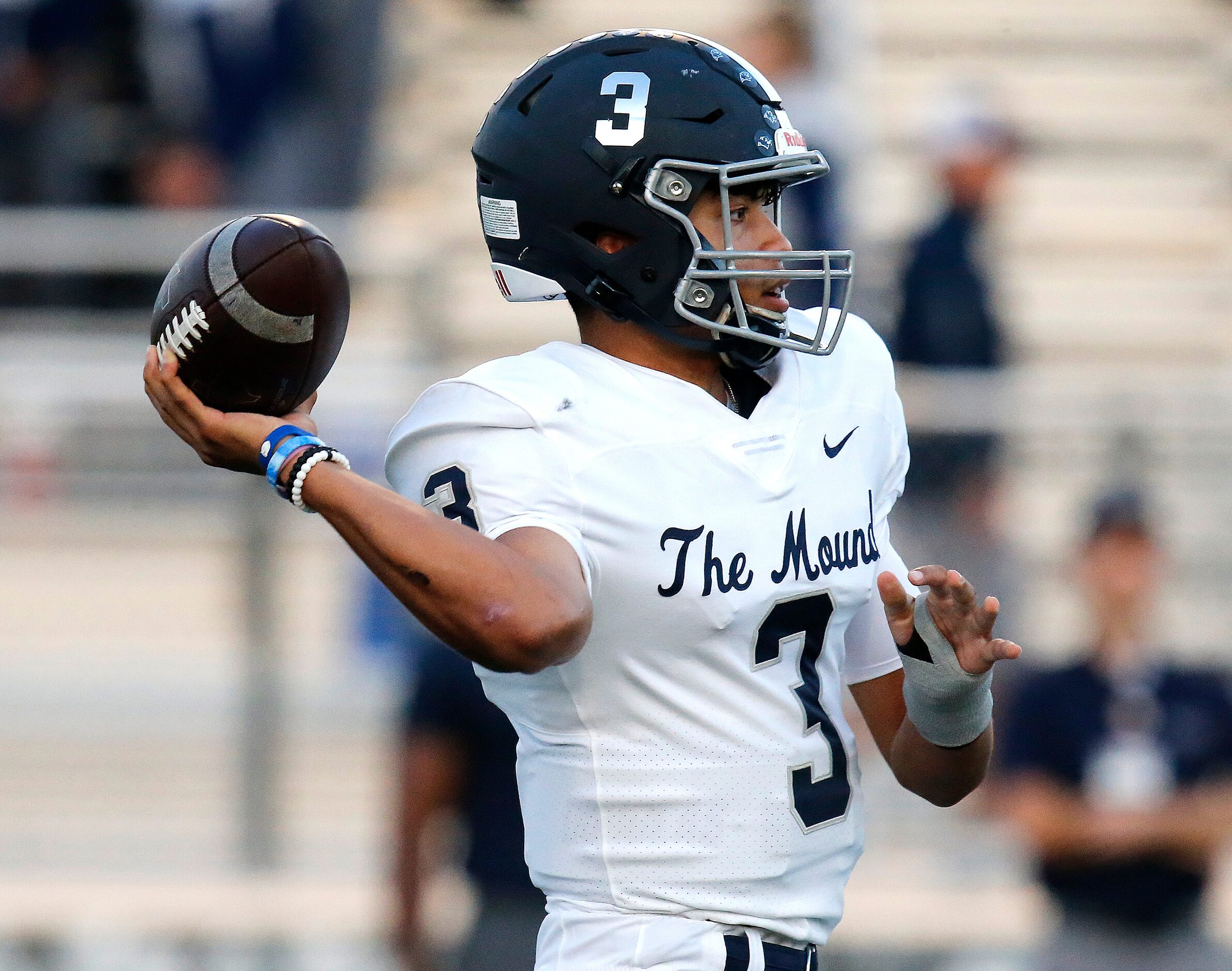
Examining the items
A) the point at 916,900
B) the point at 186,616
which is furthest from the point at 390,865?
the point at 916,900

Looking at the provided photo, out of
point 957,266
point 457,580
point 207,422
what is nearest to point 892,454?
point 457,580

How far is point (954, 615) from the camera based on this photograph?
2.28m

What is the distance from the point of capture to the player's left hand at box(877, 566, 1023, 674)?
2.23m

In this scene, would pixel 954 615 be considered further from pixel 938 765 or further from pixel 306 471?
pixel 306 471

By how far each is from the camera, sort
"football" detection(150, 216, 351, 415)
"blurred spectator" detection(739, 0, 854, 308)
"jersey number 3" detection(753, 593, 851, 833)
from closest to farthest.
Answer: "football" detection(150, 216, 351, 415), "jersey number 3" detection(753, 593, 851, 833), "blurred spectator" detection(739, 0, 854, 308)

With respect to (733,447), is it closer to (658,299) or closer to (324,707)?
(658,299)

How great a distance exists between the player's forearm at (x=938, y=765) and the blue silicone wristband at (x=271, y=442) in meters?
0.99

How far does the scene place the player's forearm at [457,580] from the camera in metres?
2.00

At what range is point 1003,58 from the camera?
9477mm

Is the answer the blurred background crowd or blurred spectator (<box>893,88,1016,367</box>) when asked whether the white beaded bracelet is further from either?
blurred spectator (<box>893,88,1016,367</box>)

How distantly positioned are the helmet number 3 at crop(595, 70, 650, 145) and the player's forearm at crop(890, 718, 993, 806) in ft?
3.00

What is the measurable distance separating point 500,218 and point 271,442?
55 centimetres

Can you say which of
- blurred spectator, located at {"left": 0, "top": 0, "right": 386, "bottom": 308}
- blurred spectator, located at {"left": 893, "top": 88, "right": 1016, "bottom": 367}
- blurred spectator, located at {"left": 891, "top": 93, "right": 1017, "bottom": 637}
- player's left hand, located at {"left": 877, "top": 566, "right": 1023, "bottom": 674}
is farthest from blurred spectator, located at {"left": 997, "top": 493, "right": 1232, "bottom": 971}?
blurred spectator, located at {"left": 0, "top": 0, "right": 386, "bottom": 308}

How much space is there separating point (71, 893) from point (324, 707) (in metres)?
1.00
